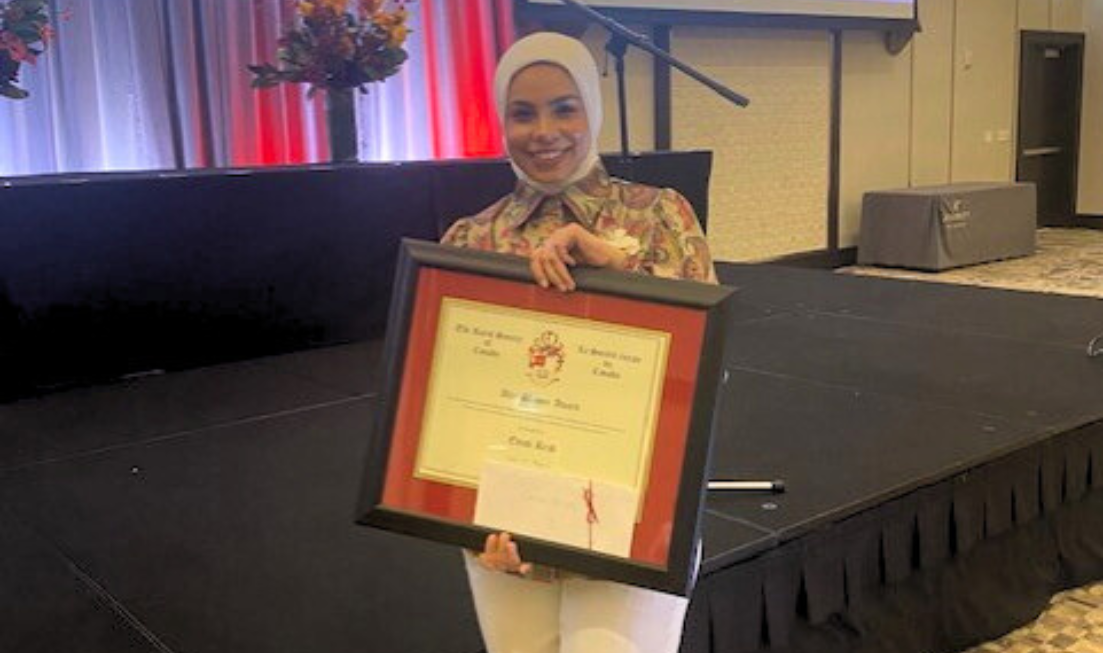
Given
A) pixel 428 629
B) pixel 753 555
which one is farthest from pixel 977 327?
pixel 428 629

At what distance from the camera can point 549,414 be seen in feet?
3.91

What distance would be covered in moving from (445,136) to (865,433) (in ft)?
10.6

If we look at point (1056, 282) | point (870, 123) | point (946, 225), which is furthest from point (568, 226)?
point (870, 123)

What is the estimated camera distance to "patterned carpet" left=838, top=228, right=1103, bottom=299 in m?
6.52

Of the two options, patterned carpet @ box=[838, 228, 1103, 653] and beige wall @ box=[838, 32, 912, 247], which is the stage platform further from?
beige wall @ box=[838, 32, 912, 247]

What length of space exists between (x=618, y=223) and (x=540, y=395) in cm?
24

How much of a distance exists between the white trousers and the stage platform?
329 mm

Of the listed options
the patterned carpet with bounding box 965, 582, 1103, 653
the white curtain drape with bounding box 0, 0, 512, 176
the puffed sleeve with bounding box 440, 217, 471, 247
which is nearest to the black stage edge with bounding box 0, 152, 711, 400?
the white curtain drape with bounding box 0, 0, 512, 176

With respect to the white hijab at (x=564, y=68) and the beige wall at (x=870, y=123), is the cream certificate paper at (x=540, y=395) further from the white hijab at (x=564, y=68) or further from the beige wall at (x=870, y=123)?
the beige wall at (x=870, y=123)

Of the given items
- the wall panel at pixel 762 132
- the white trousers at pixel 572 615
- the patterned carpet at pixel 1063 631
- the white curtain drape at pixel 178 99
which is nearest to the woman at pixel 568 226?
the white trousers at pixel 572 615

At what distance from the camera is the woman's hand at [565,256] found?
1.16 meters

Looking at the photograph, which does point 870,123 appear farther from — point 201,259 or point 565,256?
point 565,256

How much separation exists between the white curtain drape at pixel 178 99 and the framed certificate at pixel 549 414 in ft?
11.3

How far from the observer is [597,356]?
118cm
